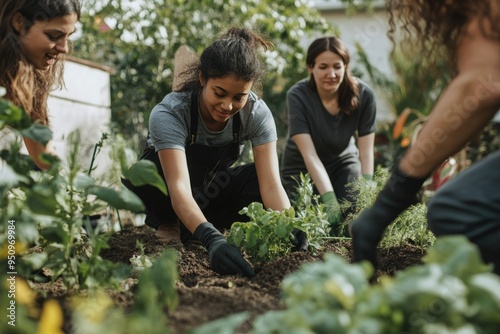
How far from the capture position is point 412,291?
1.08 meters

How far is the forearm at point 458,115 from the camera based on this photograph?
151 centimetres

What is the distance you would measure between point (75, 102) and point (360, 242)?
3387mm

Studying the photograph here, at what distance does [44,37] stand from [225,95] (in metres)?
0.80

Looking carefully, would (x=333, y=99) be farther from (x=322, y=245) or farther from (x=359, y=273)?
(x=359, y=273)

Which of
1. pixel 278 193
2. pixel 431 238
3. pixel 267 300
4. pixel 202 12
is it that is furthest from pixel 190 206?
pixel 202 12

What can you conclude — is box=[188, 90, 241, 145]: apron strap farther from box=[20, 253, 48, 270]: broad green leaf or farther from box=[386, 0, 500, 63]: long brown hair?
box=[20, 253, 48, 270]: broad green leaf

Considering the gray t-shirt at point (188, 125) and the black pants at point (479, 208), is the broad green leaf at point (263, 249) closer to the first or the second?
the gray t-shirt at point (188, 125)

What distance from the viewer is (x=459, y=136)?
5.15ft

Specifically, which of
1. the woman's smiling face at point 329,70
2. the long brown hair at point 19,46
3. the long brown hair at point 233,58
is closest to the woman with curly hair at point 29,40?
the long brown hair at point 19,46

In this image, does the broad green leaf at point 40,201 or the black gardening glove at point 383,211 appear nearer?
the broad green leaf at point 40,201

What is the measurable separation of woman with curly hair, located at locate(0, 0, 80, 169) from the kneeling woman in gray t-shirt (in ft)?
2.00

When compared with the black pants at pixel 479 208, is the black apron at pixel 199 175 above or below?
below

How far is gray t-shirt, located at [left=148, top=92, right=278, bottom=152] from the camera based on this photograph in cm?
270

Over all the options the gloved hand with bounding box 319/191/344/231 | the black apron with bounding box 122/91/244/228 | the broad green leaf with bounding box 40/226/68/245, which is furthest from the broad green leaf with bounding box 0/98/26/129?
the gloved hand with bounding box 319/191/344/231
